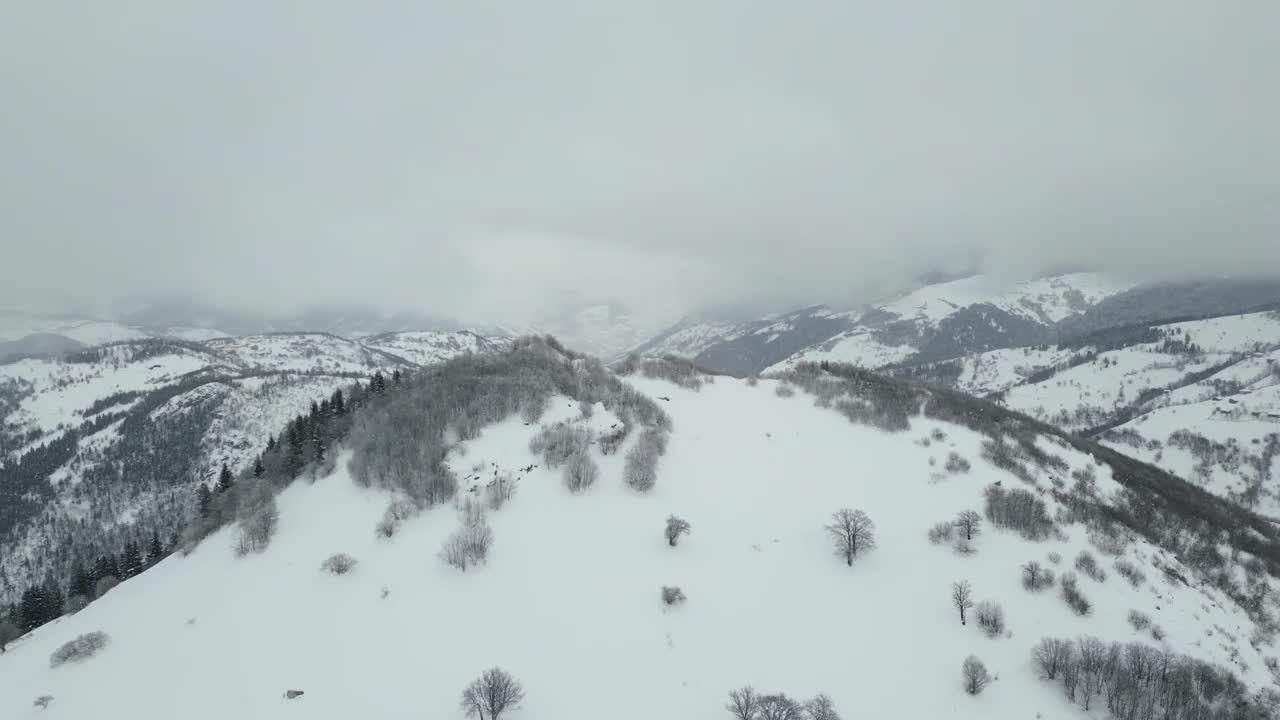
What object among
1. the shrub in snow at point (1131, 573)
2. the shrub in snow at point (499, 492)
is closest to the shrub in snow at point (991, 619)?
the shrub in snow at point (1131, 573)

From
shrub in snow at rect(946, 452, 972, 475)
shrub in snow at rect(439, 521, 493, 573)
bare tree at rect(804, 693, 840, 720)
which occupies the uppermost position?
shrub in snow at rect(439, 521, 493, 573)

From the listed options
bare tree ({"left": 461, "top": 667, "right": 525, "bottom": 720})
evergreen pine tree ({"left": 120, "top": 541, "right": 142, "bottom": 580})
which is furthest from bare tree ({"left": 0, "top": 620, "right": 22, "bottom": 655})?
bare tree ({"left": 461, "top": 667, "right": 525, "bottom": 720})

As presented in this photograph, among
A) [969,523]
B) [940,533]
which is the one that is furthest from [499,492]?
[969,523]

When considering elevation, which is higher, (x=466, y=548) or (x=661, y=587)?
(x=466, y=548)

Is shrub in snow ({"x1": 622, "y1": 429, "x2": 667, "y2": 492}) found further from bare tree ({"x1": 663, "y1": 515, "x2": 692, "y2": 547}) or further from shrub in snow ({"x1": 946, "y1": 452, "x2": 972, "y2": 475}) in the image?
shrub in snow ({"x1": 946, "y1": 452, "x2": 972, "y2": 475})

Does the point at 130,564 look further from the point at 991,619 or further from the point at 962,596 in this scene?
the point at 991,619
